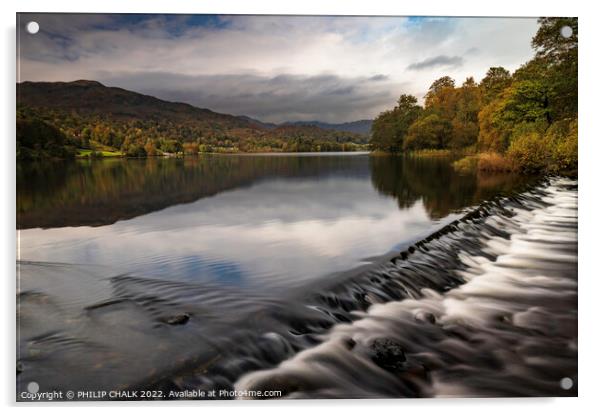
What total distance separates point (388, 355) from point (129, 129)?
4675 millimetres

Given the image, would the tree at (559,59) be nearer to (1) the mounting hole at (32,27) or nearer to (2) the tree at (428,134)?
(2) the tree at (428,134)

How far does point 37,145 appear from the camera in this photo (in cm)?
474

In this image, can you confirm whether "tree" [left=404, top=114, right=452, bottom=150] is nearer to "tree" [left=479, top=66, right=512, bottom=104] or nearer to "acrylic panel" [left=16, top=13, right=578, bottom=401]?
"acrylic panel" [left=16, top=13, right=578, bottom=401]

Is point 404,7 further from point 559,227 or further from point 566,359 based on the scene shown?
point 559,227

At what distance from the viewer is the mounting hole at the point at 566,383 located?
12.4 ft

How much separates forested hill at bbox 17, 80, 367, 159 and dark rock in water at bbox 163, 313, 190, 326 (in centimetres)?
240

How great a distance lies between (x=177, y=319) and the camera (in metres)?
3.90

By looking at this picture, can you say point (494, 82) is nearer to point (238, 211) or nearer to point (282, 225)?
point (282, 225)

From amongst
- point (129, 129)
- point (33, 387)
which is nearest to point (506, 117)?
point (129, 129)

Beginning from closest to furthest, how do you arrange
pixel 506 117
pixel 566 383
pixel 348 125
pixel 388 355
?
pixel 388 355, pixel 566 383, pixel 348 125, pixel 506 117

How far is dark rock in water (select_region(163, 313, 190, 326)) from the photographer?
3.86 meters

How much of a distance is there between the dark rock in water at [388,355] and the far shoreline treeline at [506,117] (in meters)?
3.44

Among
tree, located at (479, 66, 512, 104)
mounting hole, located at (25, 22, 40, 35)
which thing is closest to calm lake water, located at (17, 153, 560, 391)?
mounting hole, located at (25, 22, 40, 35)

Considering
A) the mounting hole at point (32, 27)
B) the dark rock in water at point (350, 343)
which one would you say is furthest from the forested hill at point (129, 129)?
the dark rock in water at point (350, 343)
